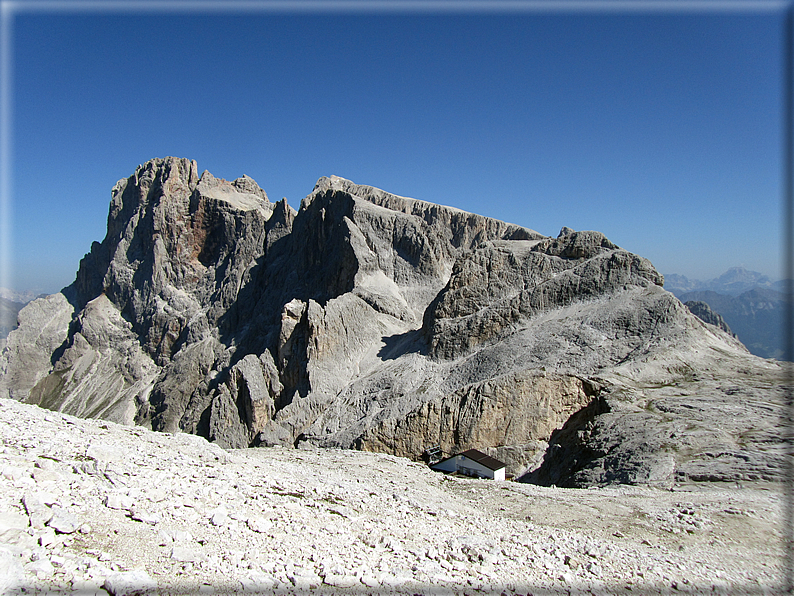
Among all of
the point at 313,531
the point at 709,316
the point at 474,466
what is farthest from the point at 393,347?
the point at 709,316

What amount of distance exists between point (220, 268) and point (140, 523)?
351 feet

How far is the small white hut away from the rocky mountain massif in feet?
9.16

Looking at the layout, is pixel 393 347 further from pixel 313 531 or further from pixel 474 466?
pixel 313 531

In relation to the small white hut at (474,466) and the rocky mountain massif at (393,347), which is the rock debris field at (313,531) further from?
the small white hut at (474,466)

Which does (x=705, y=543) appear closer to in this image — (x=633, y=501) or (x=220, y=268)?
(x=633, y=501)

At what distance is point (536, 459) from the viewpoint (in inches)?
1183

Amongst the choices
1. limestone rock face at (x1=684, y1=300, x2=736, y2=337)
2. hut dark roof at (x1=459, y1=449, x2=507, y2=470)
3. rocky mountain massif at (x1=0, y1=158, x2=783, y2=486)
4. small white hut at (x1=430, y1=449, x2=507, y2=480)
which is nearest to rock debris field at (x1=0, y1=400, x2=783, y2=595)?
rocky mountain massif at (x1=0, y1=158, x2=783, y2=486)

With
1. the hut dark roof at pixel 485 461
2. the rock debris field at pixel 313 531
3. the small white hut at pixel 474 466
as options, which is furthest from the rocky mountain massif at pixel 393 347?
the rock debris field at pixel 313 531

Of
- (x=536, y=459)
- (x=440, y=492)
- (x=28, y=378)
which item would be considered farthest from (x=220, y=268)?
(x=440, y=492)

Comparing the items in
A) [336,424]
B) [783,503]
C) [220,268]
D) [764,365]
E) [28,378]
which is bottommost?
[28,378]

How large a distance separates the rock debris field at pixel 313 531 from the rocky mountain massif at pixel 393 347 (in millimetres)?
6150

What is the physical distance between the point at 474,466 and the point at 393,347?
94.4 ft

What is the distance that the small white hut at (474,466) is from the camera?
78.8 feet

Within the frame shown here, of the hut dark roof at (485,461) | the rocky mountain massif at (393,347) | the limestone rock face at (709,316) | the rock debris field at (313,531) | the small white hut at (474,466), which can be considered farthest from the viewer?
the limestone rock face at (709,316)
